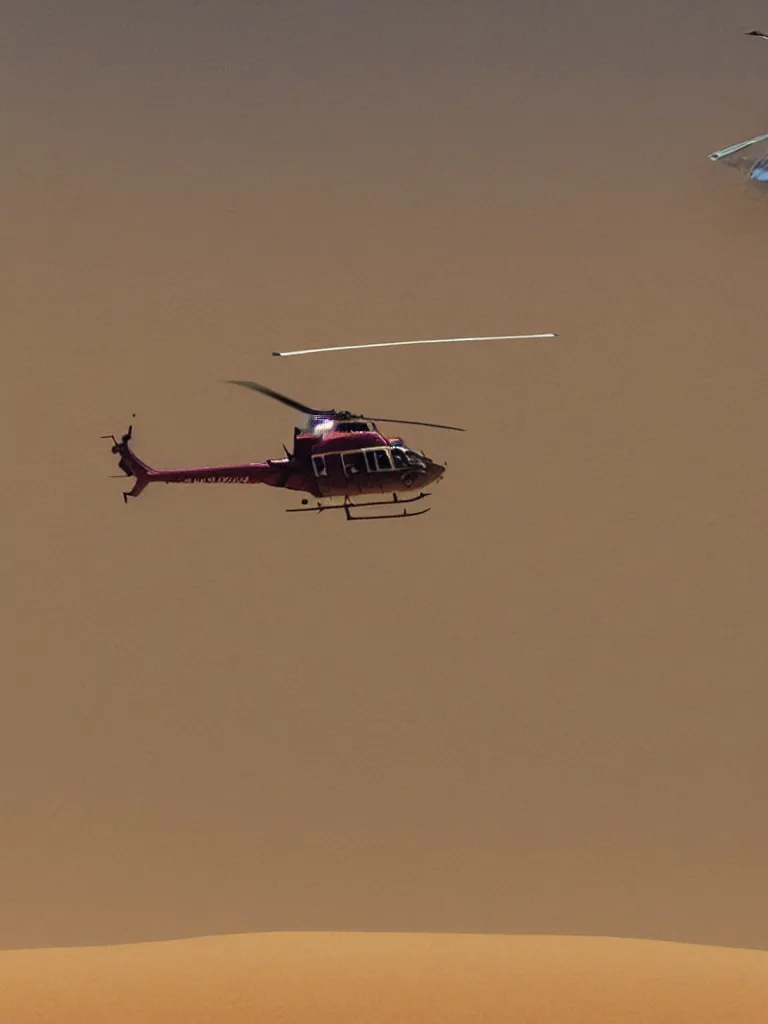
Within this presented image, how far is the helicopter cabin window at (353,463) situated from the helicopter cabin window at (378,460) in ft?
0.12

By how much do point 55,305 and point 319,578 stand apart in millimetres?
2637

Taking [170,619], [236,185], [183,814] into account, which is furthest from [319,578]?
[236,185]

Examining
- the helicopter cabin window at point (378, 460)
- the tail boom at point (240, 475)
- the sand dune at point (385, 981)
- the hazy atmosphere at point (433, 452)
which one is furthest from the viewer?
the hazy atmosphere at point (433, 452)

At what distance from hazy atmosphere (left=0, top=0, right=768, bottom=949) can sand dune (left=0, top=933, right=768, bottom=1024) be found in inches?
9.8

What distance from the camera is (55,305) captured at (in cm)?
1273

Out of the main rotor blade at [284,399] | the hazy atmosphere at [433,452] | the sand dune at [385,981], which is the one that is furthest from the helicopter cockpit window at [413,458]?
the sand dune at [385,981]

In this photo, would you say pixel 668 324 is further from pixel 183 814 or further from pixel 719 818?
pixel 183 814

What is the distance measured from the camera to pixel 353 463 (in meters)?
9.67

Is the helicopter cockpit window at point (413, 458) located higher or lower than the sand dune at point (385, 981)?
higher

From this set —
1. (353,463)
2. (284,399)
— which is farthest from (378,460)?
(284,399)

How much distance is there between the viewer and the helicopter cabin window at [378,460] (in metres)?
9.62

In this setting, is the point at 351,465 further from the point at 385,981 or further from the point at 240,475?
the point at 385,981

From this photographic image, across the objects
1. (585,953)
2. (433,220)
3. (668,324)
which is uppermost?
(433,220)

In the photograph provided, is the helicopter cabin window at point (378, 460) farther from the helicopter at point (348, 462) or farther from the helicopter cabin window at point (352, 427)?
the helicopter cabin window at point (352, 427)
